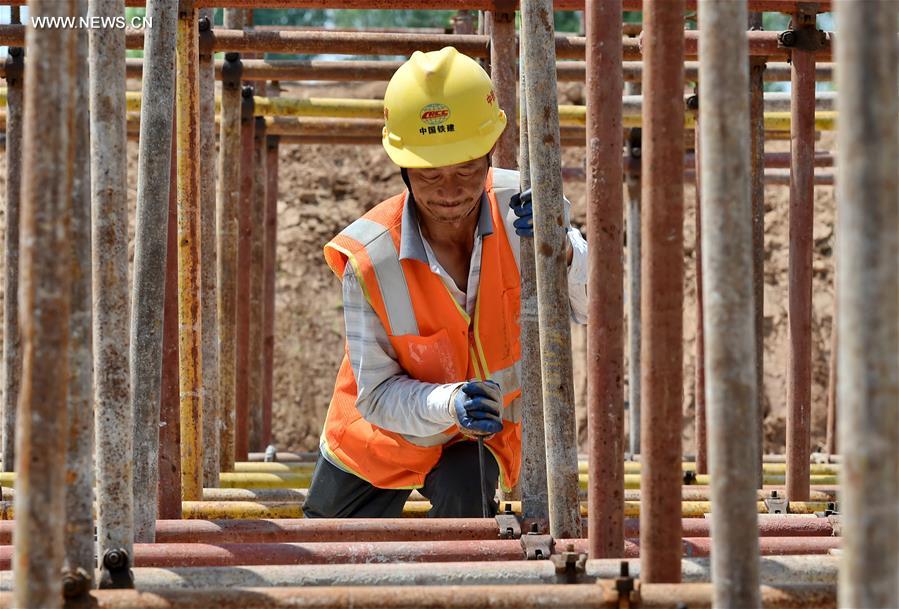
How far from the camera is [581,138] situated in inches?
320

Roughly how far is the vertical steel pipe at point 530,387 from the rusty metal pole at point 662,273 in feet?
3.83

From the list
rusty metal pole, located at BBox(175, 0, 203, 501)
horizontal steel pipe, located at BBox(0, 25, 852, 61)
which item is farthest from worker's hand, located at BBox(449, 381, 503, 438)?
horizontal steel pipe, located at BBox(0, 25, 852, 61)

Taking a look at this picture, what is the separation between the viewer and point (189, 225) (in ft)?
15.3

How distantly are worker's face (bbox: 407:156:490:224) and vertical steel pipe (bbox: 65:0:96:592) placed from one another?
67.2 inches

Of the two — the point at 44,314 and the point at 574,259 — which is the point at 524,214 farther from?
the point at 44,314

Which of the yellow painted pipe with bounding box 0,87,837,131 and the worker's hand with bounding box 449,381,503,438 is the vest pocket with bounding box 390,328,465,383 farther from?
the yellow painted pipe with bounding box 0,87,837,131

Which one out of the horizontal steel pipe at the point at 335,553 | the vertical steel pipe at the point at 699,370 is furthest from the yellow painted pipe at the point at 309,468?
the horizontal steel pipe at the point at 335,553

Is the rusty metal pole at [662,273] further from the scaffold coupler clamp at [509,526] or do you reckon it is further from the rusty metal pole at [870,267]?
the scaffold coupler clamp at [509,526]

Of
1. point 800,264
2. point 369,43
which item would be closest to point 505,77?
point 369,43

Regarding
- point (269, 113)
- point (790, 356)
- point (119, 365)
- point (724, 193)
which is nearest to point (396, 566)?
point (119, 365)

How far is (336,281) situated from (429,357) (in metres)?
9.28

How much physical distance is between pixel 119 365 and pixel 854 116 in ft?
5.60

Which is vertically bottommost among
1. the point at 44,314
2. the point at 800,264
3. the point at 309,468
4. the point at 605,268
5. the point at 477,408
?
the point at 309,468

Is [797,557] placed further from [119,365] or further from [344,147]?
[344,147]
